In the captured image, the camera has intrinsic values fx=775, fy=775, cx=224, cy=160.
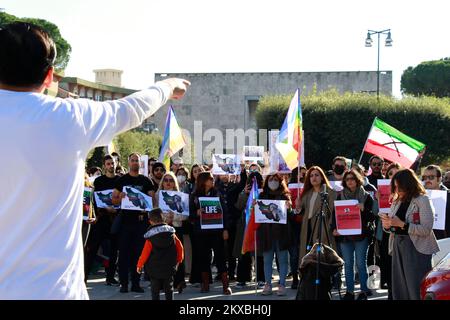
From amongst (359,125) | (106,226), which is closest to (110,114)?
(106,226)

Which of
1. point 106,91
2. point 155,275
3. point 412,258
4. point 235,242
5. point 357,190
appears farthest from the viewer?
point 106,91

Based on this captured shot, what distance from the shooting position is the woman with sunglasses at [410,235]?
9125 mm

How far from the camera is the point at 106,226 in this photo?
44.0ft

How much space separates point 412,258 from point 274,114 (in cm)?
3484

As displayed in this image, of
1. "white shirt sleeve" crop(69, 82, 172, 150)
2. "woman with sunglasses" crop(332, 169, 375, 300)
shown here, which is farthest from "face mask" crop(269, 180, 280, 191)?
"white shirt sleeve" crop(69, 82, 172, 150)

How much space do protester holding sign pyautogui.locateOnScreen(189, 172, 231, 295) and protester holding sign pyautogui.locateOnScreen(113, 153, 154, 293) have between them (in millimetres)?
772

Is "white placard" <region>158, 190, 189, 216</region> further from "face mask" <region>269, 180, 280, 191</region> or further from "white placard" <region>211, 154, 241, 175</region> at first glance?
"white placard" <region>211, 154, 241, 175</region>

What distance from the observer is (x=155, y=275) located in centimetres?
998

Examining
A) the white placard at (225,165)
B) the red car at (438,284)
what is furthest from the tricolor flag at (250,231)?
the white placard at (225,165)

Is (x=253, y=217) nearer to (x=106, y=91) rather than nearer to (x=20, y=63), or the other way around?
(x=20, y=63)

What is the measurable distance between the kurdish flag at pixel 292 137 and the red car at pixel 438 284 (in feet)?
20.9

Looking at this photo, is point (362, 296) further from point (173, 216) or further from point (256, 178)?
point (173, 216)

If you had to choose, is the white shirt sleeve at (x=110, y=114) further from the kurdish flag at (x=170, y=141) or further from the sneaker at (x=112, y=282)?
→ the kurdish flag at (x=170, y=141)
